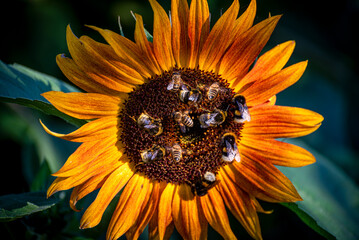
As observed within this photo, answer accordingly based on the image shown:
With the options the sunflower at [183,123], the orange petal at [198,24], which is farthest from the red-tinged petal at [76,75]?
the orange petal at [198,24]

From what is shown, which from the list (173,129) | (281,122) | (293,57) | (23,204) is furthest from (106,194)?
(293,57)

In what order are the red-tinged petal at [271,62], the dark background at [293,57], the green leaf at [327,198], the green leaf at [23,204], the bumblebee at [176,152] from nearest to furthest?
the green leaf at [23,204] < the red-tinged petal at [271,62] < the bumblebee at [176,152] < the green leaf at [327,198] < the dark background at [293,57]

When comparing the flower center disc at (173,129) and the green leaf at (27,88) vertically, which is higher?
the green leaf at (27,88)

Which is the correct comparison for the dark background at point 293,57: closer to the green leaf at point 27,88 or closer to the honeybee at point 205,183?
the green leaf at point 27,88

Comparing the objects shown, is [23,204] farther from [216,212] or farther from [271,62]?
[271,62]

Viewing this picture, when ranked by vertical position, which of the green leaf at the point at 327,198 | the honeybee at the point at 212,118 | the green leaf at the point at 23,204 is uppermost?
the honeybee at the point at 212,118

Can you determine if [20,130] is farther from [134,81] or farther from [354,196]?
[354,196]
